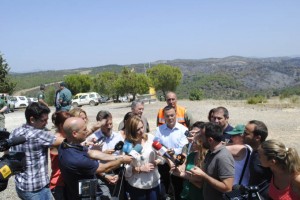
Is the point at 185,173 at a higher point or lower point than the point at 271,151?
lower

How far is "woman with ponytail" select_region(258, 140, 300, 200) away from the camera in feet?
10.9

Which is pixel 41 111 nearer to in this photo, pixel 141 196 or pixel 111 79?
pixel 141 196

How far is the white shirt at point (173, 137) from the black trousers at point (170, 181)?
1.13 ft

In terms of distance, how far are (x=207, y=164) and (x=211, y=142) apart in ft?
0.82

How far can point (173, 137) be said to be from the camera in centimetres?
562

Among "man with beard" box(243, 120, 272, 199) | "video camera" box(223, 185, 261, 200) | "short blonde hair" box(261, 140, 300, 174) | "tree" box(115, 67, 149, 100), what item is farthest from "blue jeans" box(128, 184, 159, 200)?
"tree" box(115, 67, 149, 100)

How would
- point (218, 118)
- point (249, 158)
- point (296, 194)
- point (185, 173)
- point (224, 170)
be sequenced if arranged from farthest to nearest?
point (218, 118)
point (185, 173)
point (249, 158)
point (224, 170)
point (296, 194)

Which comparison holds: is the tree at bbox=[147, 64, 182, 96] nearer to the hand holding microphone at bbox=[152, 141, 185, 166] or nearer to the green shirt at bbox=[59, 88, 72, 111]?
the green shirt at bbox=[59, 88, 72, 111]

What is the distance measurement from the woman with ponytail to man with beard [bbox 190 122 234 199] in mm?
450

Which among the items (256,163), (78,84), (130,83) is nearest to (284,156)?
(256,163)

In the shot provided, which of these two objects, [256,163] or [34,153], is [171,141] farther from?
[34,153]

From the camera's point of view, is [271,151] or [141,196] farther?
[141,196]

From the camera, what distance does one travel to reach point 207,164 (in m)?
4.03

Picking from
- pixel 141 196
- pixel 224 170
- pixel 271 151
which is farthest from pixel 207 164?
pixel 141 196
